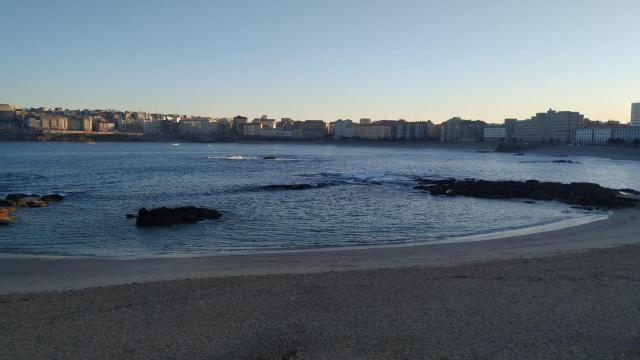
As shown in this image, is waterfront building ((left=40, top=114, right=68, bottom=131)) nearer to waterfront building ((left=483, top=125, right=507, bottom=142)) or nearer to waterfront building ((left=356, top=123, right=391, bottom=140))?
waterfront building ((left=356, top=123, right=391, bottom=140))

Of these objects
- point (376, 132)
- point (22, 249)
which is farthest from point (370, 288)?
point (376, 132)

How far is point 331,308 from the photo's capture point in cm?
751

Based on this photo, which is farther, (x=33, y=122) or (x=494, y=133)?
(x=33, y=122)

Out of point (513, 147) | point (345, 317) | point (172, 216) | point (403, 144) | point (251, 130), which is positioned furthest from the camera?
point (251, 130)

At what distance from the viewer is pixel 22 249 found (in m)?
13.6

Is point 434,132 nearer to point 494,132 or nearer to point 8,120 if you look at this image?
point 494,132

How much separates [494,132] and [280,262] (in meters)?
171

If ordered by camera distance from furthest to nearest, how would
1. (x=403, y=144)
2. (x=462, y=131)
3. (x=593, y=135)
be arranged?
(x=462, y=131), (x=403, y=144), (x=593, y=135)

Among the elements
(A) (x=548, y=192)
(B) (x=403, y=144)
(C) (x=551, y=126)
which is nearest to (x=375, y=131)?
(B) (x=403, y=144)

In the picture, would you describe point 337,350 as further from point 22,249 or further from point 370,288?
point 22,249

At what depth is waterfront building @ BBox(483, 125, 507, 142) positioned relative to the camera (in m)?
168

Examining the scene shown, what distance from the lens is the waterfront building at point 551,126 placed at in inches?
5802

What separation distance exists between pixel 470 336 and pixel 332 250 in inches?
290

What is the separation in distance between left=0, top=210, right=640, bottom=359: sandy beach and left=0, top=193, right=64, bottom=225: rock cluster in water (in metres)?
7.58
